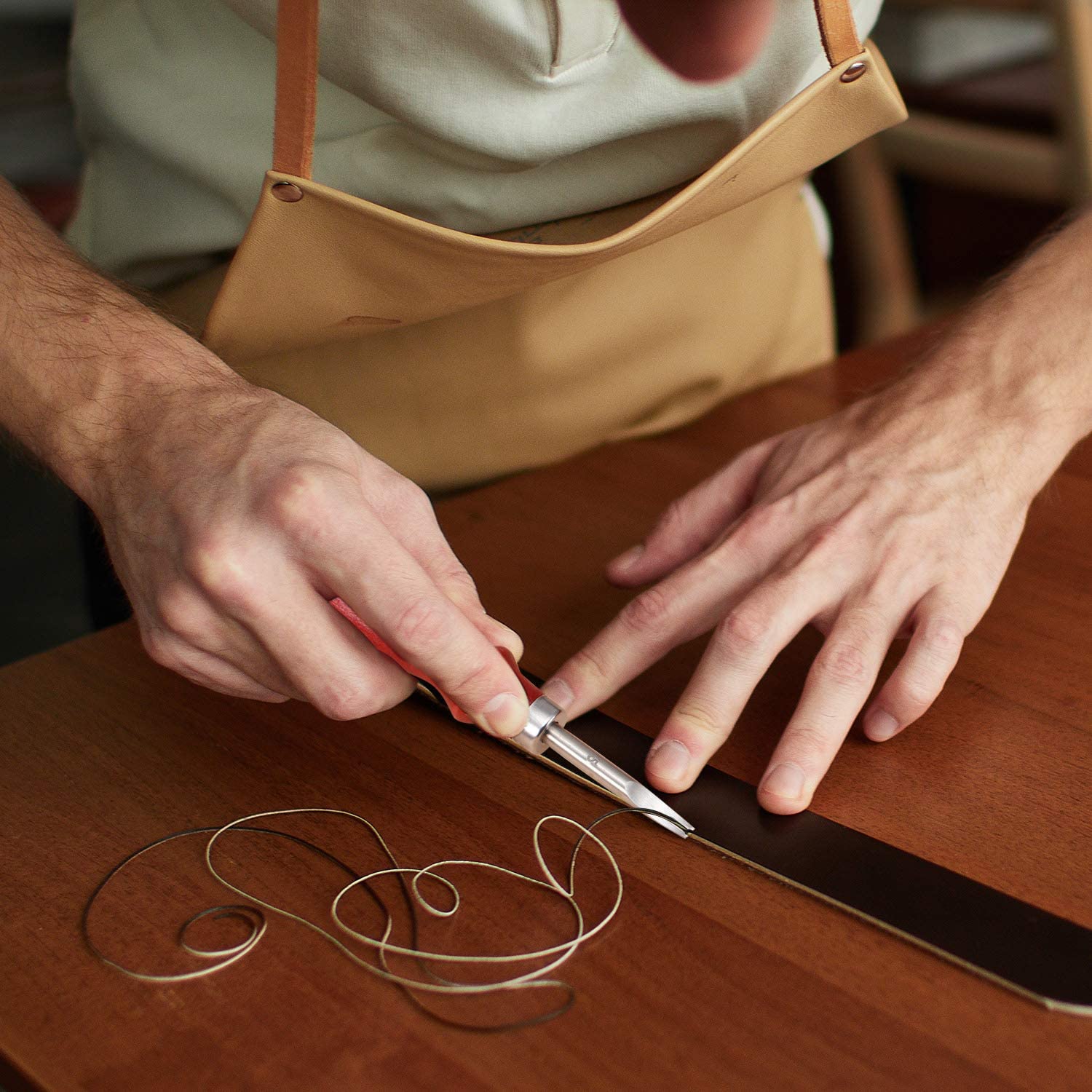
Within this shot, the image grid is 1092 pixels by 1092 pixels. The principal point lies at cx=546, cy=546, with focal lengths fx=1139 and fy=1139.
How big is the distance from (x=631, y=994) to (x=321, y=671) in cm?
22

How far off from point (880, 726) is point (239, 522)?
1.18 ft

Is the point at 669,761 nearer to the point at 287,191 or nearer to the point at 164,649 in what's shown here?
the point at 164,649

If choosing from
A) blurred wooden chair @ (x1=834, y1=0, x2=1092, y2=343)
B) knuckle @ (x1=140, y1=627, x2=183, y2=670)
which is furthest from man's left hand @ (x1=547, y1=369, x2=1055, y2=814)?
blurred wooden chair @ (x1=834, y1=0, x2=1092, y2=343)

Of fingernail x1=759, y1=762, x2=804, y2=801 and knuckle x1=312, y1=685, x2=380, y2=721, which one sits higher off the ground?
fingernail x1=759, y1=762, x2=804, y2=801

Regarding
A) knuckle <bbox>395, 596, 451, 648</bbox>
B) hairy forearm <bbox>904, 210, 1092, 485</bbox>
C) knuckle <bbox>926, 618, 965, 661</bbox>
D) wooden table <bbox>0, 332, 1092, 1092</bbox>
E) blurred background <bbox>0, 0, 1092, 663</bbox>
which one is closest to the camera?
wooden table <bbox>0, 332, 1092, 1092</bbox>

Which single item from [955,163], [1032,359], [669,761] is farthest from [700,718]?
[955,163]

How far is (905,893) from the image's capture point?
0.52 meters

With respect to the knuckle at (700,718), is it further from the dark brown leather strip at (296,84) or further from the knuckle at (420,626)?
the dark brown leather strip at (296,84)

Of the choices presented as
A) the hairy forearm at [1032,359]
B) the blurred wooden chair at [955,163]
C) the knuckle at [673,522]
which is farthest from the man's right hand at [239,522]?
the blurred wooden chair at [955,163]

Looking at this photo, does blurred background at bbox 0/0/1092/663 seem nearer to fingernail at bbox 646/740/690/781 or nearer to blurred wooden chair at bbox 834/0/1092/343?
blurred wooden chair at bbox 834/0/1092/343

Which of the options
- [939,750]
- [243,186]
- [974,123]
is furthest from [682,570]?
[974,123]

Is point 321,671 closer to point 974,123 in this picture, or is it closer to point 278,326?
point 278,326

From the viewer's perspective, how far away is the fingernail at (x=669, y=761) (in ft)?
1.95

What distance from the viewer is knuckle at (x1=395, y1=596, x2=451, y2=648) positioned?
1.80ft
